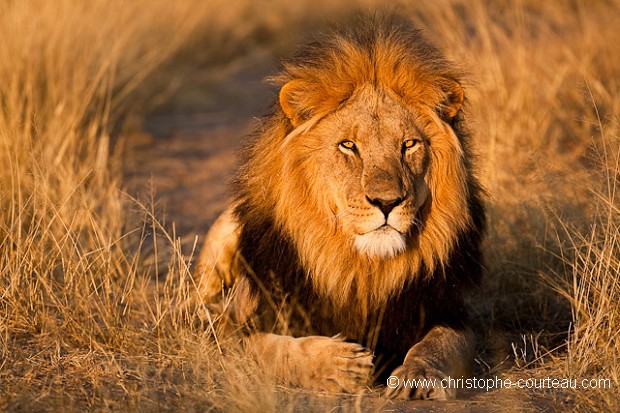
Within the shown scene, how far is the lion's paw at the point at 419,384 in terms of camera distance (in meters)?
3.64

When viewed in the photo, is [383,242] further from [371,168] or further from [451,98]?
[451,98]

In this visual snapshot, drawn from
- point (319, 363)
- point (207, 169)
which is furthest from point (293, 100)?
point (207, 169)

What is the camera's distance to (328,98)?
3.92 m

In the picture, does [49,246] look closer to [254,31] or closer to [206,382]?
[206,382]

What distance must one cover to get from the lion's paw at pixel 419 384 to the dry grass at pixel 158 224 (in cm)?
35

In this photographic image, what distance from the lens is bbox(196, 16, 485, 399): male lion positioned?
3.76 meters

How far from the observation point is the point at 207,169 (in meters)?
8.04

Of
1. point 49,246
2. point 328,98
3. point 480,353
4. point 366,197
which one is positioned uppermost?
point 328,98

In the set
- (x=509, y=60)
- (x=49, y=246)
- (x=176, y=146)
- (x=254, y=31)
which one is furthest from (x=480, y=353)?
(x=254, y=31)

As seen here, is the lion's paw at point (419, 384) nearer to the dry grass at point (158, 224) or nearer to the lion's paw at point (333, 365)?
the lion's paw at point (333, 365)

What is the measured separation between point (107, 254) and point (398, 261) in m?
1.45

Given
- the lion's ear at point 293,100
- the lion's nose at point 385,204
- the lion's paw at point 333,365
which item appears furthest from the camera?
the lion's ear at point 293,100

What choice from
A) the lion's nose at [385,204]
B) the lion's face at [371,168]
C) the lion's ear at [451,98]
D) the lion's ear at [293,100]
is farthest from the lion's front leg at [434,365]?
the lion's ear at [293,100]

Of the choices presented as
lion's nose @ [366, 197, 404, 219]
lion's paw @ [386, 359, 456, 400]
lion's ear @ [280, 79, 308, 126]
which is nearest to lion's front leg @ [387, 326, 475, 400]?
lion's paw @ [386, 359, 456, 400]
